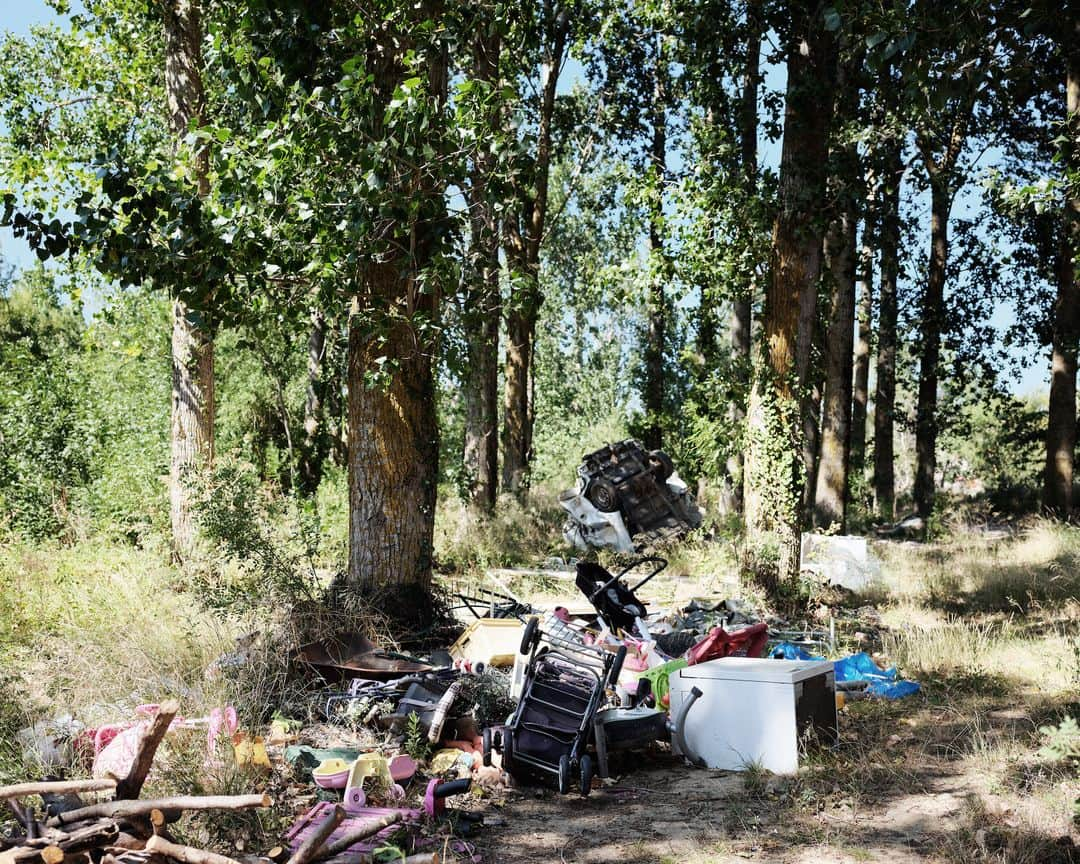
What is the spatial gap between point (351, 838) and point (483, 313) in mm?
5375

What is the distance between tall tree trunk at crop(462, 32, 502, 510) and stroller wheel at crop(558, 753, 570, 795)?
3.79m

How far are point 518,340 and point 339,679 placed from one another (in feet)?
44.1

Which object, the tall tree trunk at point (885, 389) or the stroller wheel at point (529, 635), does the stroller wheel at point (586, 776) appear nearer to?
the stroller wheel at point (529, 635)

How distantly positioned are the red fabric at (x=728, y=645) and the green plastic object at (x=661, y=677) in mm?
102

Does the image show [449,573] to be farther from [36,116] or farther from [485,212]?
[36,116]

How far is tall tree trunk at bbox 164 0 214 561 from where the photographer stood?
1158 centimetres

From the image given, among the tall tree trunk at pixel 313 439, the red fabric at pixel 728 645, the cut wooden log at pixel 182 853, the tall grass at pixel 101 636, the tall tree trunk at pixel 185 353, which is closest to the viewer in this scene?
the cut wooden log at pixel 182 853

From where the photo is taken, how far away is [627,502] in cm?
1677

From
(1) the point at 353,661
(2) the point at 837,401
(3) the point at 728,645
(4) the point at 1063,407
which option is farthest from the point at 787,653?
(4) the point at 1063,407

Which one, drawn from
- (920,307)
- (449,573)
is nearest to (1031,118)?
(920,307)

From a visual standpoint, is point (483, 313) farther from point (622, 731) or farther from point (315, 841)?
point (315, 841)

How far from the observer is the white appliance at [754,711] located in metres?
5.71

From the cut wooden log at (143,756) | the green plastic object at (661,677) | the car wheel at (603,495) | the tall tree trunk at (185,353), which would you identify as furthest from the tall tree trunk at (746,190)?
the cut wooden log at (143,756)

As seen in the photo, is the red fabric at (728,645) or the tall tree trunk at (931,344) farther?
the tall tree trunk at (931,344)
